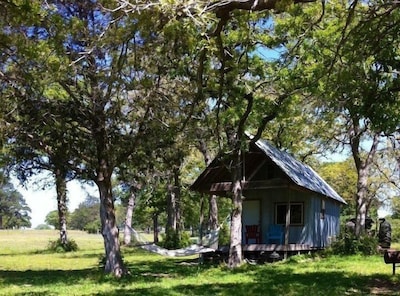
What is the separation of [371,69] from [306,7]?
190 inches

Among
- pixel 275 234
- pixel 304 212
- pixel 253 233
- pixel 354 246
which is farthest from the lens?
pixel 304 212

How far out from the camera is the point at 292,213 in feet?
85.7

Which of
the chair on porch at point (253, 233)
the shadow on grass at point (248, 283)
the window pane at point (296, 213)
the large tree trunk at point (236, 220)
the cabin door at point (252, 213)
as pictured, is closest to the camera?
the shadow on grass at point (248, 283)

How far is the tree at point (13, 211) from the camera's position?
5399 inches

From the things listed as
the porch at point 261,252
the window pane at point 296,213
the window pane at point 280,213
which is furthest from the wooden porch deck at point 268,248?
the window pane at point 296,213

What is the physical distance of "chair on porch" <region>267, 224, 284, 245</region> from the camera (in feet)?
80.5

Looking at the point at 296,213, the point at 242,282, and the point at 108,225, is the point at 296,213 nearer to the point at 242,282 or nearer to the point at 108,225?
the point at 108,225

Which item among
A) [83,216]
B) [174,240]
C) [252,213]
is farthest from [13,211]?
[252,213]

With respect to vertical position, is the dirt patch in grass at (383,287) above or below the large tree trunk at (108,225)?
below

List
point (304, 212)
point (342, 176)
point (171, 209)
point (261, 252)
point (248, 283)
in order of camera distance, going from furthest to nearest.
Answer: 1. point (342, 176)
2. point (171, 209)
3. point (304, 212)
4. point (261, 252)
5. point (248, 283)

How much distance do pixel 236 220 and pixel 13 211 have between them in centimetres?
13909

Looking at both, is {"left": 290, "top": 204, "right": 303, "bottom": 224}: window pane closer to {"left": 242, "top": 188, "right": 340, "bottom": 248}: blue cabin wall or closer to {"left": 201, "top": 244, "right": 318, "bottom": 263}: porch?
{"left": 242, "top": 188, "right": 340, "bottom": 248}: blue cabin wall

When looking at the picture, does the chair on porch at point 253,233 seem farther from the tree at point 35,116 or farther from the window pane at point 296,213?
the tree at point 35,116

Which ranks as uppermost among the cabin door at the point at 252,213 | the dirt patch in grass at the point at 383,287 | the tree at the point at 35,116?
the tree at the point at 35,116
